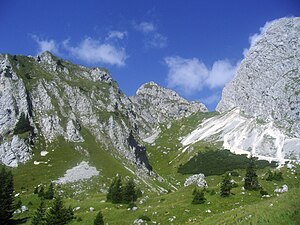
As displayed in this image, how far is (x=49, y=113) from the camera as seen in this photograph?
5906 inches

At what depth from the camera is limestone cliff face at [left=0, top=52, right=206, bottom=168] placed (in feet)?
436

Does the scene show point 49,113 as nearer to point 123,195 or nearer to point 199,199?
point 123,195

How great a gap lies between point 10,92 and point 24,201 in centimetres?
8936

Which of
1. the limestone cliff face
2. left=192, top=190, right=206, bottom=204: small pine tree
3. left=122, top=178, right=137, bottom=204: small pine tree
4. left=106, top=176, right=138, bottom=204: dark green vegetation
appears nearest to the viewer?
left=192, top=190, right=206, bottom=204: small pine tree

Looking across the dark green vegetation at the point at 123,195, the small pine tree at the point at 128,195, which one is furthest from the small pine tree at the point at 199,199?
the small pine tree at the point at 128,195

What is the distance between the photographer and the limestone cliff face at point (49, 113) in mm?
132875

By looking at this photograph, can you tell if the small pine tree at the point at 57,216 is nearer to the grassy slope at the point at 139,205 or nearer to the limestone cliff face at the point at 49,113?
the grassy slope at the point at 139,205

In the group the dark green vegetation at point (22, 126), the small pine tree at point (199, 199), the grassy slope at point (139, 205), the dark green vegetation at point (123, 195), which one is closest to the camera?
the grassy slope at point (139, 205)

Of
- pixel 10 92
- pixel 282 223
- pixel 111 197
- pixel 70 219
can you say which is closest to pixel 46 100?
pixel 10 92

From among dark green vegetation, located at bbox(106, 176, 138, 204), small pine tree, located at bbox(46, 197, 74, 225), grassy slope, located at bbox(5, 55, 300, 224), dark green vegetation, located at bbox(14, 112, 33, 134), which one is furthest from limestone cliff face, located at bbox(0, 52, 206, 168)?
small pine tree, located at bbox(46, 197, 74, 225)

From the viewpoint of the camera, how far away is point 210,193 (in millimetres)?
52625

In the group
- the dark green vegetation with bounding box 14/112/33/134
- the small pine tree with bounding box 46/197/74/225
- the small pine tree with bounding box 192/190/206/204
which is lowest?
the small pine tree with bounding box 192/190/206/204

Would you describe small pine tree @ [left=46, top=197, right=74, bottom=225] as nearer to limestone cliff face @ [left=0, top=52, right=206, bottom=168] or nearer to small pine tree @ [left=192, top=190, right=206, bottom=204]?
small pine tree @ [left=192, top=190, right=206, bottom=204]

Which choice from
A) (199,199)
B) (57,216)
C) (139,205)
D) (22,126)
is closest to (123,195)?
(139,205)
